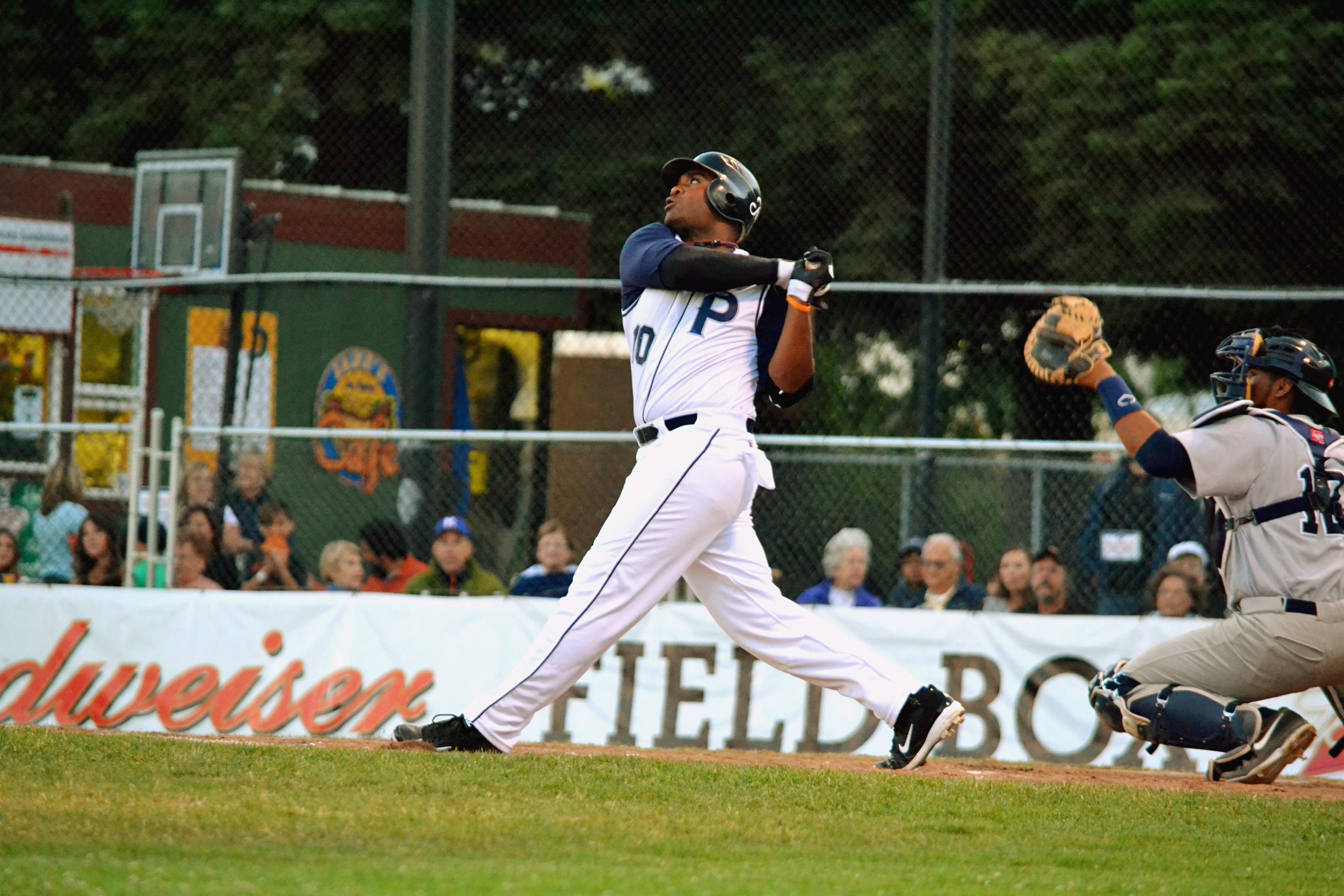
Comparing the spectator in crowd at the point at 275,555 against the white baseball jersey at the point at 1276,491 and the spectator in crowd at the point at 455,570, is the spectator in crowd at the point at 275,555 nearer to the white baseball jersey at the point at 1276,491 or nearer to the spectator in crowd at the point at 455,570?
the spectator in crowd at the point at 455,570

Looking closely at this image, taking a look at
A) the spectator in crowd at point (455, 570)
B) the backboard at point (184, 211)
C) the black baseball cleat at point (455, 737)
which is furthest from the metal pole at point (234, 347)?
the black baseball cleat at point (455, 737)

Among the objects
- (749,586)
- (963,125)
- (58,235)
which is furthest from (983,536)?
(58,235)

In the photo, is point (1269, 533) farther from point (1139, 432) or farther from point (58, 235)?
point (58, 235)

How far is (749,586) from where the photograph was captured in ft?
19.9

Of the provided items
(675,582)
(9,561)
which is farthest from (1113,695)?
(9,561)

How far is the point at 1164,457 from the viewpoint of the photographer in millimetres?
5797

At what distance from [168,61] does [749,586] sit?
15.7 metres

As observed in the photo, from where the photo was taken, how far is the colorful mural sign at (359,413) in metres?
11.7

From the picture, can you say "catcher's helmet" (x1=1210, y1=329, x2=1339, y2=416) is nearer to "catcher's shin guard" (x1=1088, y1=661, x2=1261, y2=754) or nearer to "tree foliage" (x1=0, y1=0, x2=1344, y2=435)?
"catcher's shin guard" (x1=1088, y1=661, x2=1261, y2=754)

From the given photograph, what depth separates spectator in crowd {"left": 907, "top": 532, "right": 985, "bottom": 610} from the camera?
10.1 m

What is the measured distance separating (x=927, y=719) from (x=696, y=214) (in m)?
1.91

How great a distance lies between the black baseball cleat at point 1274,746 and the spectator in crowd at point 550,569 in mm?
4793

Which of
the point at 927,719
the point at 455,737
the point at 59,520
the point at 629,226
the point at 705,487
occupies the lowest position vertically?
the point at 455,737

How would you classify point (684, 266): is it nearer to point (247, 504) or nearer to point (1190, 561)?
point (1190, 561)
